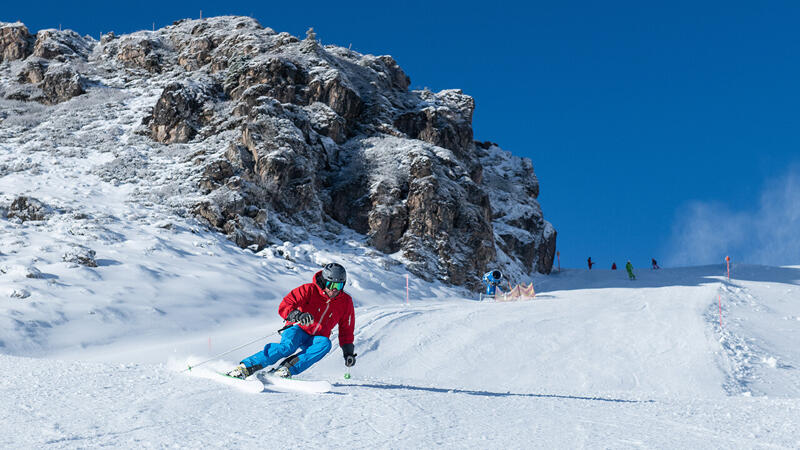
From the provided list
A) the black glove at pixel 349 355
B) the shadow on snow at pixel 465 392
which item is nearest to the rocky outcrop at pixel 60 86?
the black glove at pixel 349 355

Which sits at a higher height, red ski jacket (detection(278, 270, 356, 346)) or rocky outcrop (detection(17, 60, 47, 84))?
rocky outcrop (detection(17, 60, 47, 84))

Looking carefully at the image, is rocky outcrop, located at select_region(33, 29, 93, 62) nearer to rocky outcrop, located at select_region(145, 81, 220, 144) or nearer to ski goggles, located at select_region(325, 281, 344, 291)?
rocky outcrop, located at select_region(145, 81, 220, 144)

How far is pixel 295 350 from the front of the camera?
5.80 metres

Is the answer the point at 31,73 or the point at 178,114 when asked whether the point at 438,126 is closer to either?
the point at 178,114

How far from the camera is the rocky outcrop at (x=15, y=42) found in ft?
131

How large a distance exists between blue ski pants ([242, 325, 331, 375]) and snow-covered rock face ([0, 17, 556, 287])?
1621 cm

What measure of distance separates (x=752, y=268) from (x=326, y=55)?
33648 millimetres

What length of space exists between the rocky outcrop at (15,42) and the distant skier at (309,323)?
1793 inches

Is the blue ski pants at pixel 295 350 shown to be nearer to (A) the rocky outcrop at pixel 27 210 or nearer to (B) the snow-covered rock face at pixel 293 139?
(B) the snow-covered rock face at pixel 293 139

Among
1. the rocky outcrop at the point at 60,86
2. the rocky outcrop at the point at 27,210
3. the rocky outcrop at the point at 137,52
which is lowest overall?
the rocky outcrop at the point at 27,210

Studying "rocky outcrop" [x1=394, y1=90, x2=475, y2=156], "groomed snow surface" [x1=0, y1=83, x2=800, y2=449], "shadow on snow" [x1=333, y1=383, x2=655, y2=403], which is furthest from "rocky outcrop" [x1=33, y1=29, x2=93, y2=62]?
"shadow on snow" [x1=333, y1=383, x2=655, y2=403]

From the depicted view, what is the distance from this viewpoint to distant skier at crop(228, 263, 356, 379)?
18.3 ft

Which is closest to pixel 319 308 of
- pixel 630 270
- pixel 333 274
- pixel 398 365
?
pixel 333 274

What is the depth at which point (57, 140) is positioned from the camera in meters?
28.6
